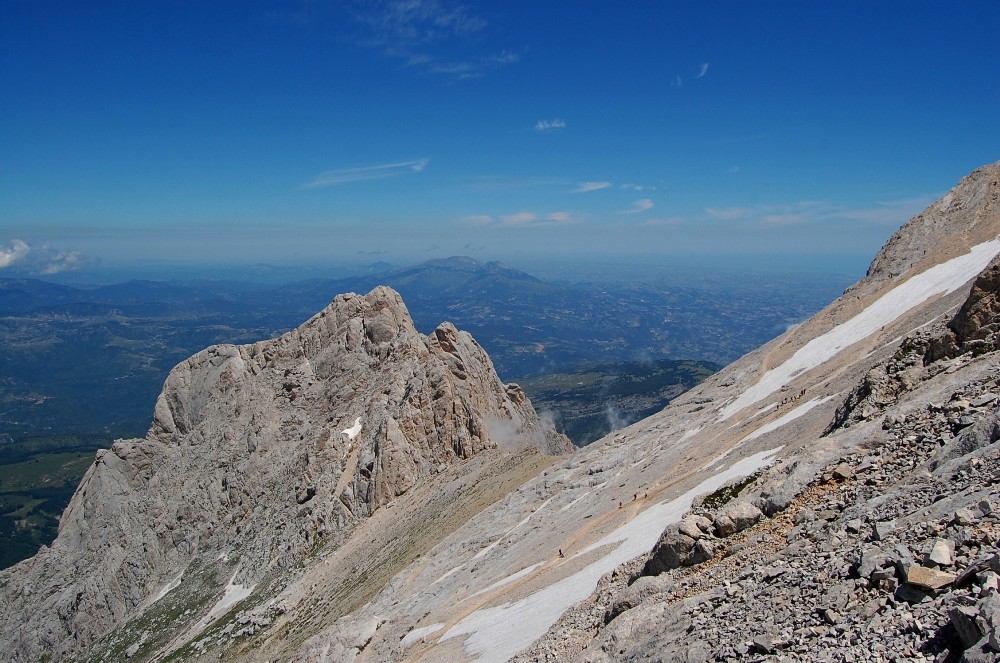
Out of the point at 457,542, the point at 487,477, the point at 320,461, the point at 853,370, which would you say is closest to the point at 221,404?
the point at 320,461

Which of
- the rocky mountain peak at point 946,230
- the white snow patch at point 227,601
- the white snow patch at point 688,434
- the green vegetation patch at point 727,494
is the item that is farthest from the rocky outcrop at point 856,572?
the white snow patch at point 227,601

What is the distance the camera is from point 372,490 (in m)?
68.6

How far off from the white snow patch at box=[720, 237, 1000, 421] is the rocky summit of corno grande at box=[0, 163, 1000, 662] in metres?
0.28

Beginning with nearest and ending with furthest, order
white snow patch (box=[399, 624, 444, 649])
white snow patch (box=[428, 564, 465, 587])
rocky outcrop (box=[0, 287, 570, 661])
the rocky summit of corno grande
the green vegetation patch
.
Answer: the rocky summit of corno grande
the green vegetation patch
white snow patch (box=[399, 624, 444, 649])
white snow patch (box=[428, 564, 465, 587])
rocky outcrop (box=[0, 287, 570, 661])

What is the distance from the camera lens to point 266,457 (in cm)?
8500

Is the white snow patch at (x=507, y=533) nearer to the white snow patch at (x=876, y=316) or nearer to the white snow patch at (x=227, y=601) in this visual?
the white snow patch at (x=876, y=316)

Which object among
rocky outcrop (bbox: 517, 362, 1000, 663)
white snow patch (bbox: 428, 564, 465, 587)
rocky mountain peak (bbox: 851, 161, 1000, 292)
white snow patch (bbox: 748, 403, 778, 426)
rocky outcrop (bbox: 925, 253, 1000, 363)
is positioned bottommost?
white snow patch (bbox: 428, 564, 465, 587)

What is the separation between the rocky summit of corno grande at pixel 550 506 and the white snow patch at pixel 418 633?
0.63 feet

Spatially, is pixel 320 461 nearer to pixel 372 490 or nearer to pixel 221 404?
pixel 372 490

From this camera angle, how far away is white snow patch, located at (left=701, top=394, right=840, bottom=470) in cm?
3262

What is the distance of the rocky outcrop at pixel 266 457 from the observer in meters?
71.8

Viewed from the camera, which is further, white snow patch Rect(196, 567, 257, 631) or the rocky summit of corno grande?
white snow patch Rect(196, 567, 257, 631)

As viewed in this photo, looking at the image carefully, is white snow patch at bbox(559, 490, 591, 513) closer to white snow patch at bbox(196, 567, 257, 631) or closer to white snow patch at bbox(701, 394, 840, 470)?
white snow patch at bbox(701, 394, 840, 470)

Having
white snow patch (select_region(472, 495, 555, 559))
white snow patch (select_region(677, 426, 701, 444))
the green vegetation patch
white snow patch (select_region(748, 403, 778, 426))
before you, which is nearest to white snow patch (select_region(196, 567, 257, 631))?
white snow patch (select_region(472, 495, 555, 559))
